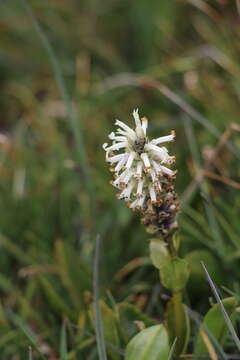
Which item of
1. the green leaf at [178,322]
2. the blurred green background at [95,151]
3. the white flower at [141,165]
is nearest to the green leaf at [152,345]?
the green leaf at [178,322]

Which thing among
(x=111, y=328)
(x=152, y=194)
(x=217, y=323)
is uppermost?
(x=152, y=194)

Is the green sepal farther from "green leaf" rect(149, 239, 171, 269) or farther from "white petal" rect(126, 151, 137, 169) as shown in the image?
"white petal" rect(126, 151, 137, 169)

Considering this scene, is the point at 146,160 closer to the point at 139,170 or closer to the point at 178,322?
the point at 139,170

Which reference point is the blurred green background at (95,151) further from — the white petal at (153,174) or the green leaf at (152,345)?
the white petal at (153,174)

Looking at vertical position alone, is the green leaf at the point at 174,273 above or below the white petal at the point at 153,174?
below

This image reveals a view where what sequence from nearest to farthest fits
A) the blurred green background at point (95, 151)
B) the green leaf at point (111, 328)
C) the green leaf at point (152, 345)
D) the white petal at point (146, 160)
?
1. the white petal at point (146, 160)
2. the green leaf at point (152, 345)
3. the green leaf at point (111, 328)
4. the blurred green background at point (95, 151)

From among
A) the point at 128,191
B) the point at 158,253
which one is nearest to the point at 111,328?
the point at 158,253
